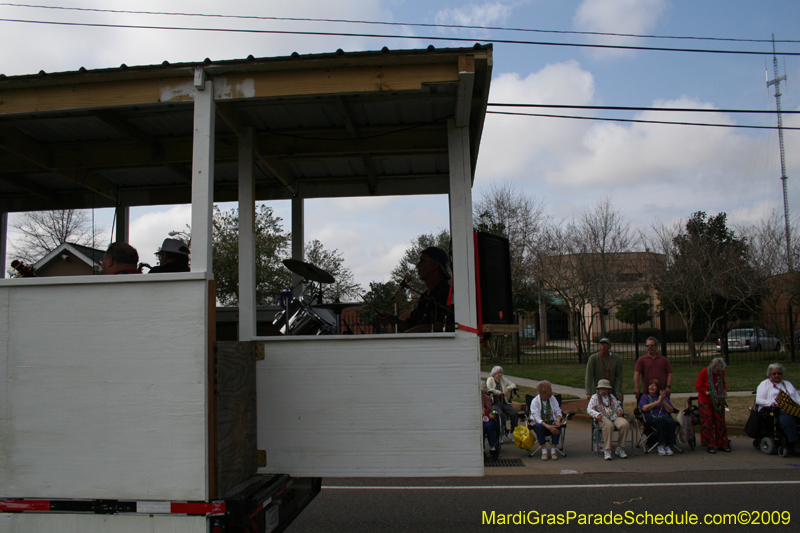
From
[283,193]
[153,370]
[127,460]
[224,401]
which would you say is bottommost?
[127,460]

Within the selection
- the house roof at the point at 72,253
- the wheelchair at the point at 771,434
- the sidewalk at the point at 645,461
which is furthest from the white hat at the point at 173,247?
the wheelchair at the point at 771,434

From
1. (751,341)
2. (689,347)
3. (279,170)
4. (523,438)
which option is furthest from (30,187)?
(751,341)

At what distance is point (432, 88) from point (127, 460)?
2.75 m

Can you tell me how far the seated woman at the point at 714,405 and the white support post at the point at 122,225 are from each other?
788 centimetres

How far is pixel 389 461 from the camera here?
3.49 m

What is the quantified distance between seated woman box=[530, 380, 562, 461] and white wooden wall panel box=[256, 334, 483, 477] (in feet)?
16.9

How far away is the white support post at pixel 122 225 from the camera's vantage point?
6145mm

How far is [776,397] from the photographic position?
311 inches

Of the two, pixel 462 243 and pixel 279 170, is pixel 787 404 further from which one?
pixel 279 170

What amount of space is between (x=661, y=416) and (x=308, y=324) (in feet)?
19.9

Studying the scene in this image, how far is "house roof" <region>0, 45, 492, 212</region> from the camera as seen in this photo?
346 cm

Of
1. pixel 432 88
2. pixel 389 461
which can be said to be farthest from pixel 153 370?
pixel 432 88

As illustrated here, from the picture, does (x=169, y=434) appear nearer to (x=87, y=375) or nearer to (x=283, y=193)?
(x=87, y=375)

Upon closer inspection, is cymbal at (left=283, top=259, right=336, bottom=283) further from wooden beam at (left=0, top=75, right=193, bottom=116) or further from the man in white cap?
wooden beam at (left=0, top=75, right=193, bottom=116)
